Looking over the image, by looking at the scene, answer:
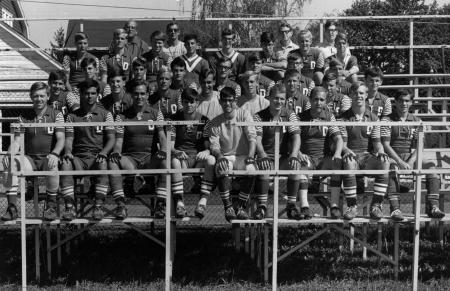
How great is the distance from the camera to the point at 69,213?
770 centimetres

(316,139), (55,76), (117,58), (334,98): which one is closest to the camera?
(316,139)

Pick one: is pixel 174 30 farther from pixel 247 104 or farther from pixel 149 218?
pixel 149 218

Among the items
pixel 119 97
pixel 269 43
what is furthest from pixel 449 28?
pixel 119 97

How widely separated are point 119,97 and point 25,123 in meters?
1.53

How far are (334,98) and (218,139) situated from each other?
1.93 m

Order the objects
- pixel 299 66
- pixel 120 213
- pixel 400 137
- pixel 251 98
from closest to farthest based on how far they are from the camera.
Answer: pixel 120 213, pixel 400 137, pixel 251 98, pixel 299 66

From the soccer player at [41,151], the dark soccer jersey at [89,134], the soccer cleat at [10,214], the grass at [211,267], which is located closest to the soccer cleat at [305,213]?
the grass at [211,267]

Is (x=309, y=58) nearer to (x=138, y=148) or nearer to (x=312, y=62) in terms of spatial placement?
(x=312, y=62)

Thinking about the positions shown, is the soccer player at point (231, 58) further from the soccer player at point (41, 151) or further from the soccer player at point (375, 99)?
the soccer player at point (41, 151)

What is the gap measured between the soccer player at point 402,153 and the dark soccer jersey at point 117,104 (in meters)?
3.03

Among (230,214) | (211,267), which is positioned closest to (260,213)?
(230,214)

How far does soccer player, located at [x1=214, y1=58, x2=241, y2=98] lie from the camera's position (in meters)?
9.21

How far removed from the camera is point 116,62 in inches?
409

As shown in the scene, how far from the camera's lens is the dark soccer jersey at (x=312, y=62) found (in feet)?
34.0
